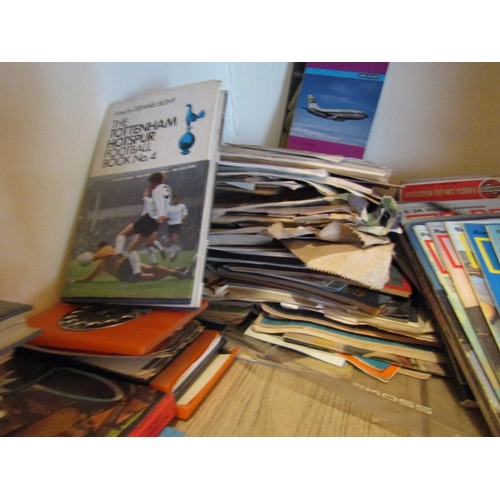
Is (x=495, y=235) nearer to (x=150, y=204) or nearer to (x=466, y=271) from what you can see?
(x=466, y=271)

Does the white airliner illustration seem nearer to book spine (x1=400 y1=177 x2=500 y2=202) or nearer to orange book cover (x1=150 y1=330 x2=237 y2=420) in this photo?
book spine (x1=400 y1=177 x2=500 y2=202)

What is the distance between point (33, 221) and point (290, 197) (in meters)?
0.40

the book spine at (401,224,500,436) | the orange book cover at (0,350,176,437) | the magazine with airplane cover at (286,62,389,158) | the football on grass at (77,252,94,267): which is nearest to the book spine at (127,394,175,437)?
the orange book cover at (0,350,176,437)

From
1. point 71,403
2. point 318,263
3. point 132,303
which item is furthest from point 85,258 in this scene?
point 318,263

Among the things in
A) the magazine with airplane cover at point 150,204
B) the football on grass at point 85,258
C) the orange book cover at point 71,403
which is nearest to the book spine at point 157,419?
the orange book cover at point 71,403

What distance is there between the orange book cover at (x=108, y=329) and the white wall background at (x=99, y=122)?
60mm

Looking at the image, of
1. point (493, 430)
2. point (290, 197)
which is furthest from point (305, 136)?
point (493, 430)

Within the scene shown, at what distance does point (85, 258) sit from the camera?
55cm

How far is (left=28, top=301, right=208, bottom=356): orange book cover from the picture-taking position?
43cm

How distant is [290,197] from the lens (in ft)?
1.90

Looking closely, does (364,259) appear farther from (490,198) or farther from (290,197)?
(490,198)

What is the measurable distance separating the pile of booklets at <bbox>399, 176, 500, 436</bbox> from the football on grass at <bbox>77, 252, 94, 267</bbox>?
54cm

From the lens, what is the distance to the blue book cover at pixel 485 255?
1.60ft
